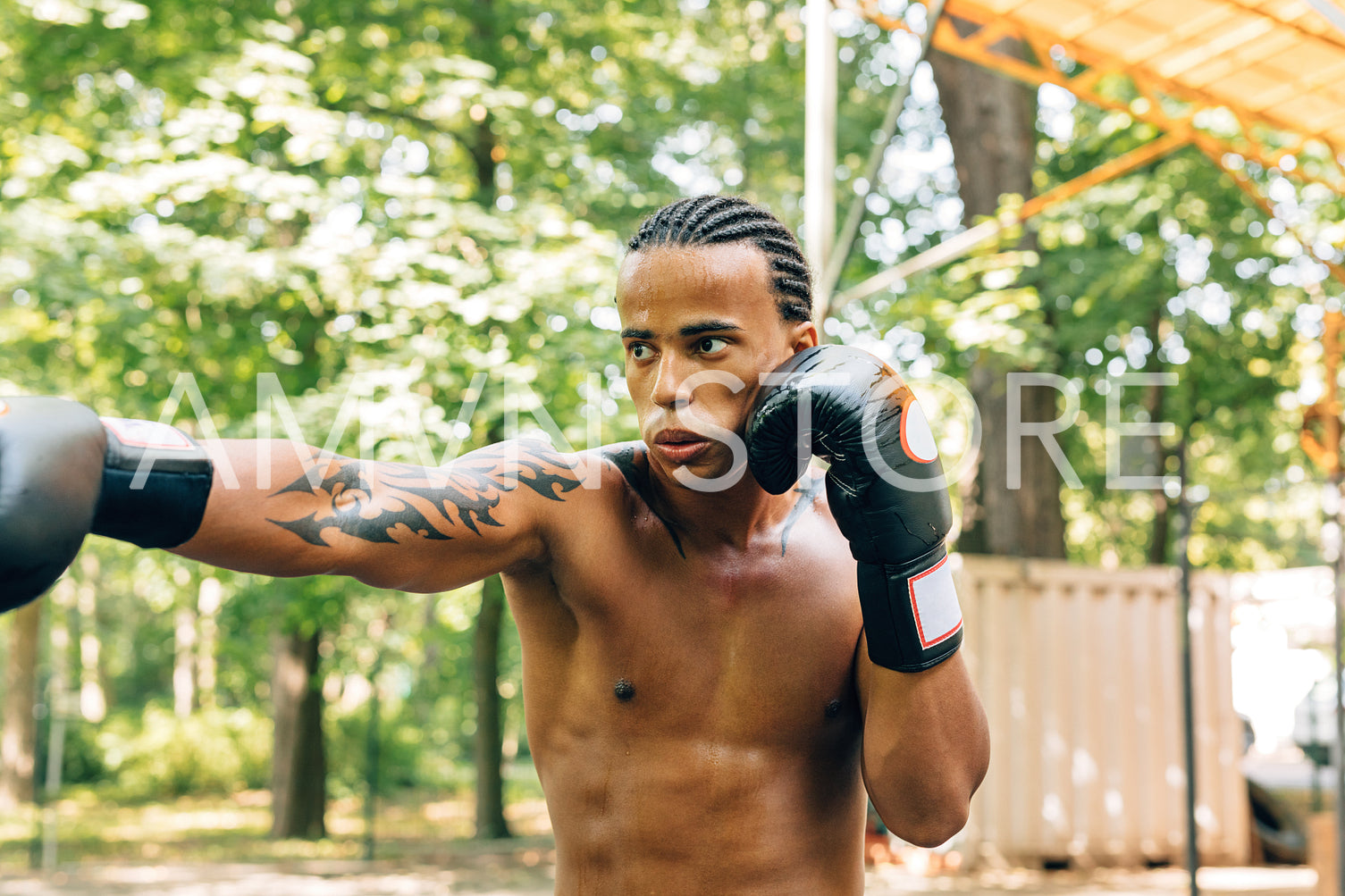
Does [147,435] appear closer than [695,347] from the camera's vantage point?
Yes

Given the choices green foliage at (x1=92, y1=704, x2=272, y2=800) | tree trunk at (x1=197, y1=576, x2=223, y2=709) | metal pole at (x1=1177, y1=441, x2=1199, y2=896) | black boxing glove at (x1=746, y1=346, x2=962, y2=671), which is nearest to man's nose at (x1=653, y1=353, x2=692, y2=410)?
black boxing glove at (x1=746, y1=346, x2=962, y2=671)

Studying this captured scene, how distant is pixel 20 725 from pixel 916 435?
1516 cm

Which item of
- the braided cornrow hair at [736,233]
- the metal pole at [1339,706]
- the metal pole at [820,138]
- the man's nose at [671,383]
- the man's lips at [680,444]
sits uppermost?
the metal pole at [820,138]

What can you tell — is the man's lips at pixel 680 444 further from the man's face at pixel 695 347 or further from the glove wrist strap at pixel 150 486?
the glove wrist strap at pixel 150 486

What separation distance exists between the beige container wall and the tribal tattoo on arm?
746cm

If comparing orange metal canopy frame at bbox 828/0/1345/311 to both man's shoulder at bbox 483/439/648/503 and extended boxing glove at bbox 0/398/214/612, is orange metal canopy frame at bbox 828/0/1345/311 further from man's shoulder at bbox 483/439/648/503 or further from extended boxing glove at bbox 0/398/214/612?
extended boxing glove at bbox 0/398/214/612

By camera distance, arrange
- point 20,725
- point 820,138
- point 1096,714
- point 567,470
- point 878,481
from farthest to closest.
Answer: point 20,725, point 1096,714, point 820,138, point 567,470, point 878,481

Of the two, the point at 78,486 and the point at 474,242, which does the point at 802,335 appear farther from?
the point at 474,242

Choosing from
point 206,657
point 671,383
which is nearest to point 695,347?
point 671,383

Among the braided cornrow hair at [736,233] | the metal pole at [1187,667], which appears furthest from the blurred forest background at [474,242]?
the braided cornrow hair at [736,233]

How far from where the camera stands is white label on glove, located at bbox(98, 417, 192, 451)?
122 centimetres

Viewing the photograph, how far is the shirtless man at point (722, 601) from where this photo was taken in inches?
69.5

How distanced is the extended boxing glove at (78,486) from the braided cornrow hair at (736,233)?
889 millimetres

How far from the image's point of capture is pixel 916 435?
5.89 ft
